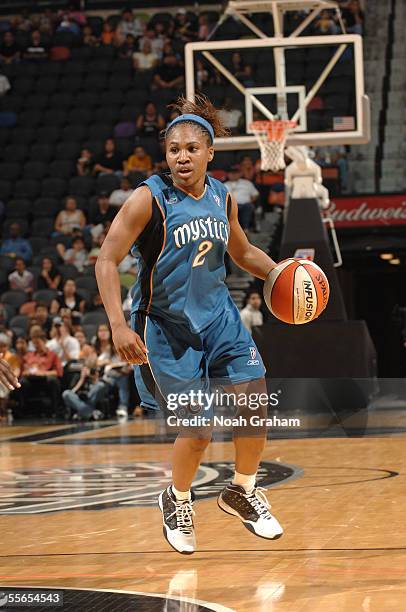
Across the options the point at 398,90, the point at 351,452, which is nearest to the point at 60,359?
the point at 351,452

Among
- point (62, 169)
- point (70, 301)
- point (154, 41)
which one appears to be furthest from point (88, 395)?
point (154, 41)

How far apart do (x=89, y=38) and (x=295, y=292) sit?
693 inches

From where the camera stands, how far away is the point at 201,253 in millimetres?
4672

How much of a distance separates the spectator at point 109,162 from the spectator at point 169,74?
6.14 feet

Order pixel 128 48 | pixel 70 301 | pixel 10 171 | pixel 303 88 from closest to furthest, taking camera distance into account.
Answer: pixel 303 88 → pixel 70 301 → pixel 10 171 → pixel 128 48

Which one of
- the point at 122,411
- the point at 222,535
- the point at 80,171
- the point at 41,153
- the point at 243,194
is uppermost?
the point at 41,153

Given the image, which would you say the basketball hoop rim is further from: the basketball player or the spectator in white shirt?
the basketball player

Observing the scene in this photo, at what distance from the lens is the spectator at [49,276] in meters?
16.0

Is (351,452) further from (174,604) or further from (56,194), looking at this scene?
(56,194)

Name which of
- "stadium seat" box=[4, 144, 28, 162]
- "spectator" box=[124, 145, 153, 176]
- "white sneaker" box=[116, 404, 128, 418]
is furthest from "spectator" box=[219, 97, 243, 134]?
"stadium seat" box=[4, 144, 28, 162]

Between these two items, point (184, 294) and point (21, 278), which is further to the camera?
Result: point (21, 278)

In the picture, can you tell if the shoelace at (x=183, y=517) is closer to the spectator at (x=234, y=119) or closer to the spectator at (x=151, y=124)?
the spectator at (x=234, y=119)

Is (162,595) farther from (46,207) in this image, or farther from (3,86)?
(3,86)

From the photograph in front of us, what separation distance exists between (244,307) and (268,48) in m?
3.81
